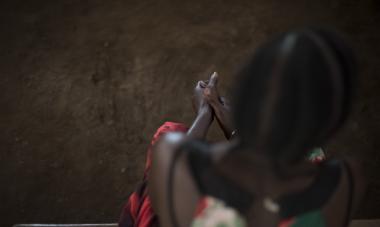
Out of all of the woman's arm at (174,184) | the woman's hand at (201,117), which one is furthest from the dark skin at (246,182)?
the woman's hand at (201,117)

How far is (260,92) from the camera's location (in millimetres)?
832

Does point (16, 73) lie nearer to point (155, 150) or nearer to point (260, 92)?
point (155, 150)

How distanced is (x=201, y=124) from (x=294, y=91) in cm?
123

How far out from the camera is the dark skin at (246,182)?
3.28ft

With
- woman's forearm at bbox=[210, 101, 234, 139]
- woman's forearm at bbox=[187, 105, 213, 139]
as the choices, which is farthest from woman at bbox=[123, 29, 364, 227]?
woman's forearm at bbox=[210, 101, 234, 139]

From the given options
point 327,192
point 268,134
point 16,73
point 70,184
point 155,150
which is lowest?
point 70,184

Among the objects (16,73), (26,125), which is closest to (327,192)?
(26,125)

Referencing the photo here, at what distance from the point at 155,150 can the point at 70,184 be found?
2171 millimetres

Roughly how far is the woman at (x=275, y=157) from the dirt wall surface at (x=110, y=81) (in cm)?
205

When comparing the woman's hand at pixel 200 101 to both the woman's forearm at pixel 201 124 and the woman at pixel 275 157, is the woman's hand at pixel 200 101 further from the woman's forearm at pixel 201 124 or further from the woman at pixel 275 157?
the woman at pixel 275 157

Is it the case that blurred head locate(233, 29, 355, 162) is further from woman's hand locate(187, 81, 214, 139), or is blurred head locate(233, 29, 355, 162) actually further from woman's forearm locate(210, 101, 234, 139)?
woman's forearm locate(210, 101, 234, 139)

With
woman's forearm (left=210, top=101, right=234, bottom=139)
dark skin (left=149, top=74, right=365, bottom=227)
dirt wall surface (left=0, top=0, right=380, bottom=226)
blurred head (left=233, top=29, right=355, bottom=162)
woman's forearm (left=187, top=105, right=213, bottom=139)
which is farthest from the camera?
dirt wall surface (left=0, top=0, right=380, bottom=226)

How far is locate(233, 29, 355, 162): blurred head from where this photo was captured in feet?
2.66

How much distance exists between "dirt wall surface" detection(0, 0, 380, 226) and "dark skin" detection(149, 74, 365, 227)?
2.00 m
